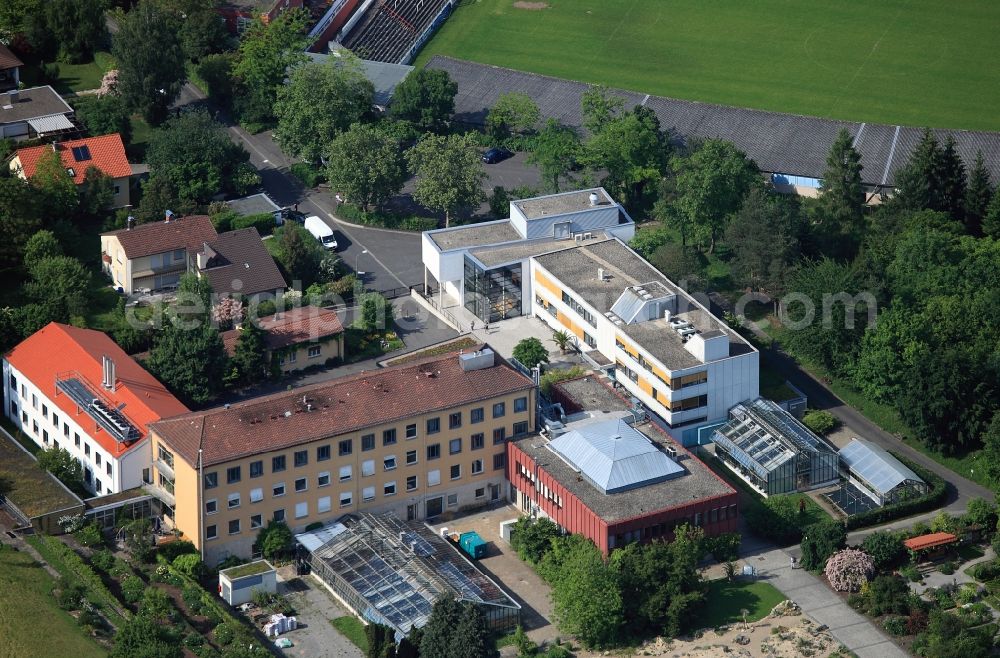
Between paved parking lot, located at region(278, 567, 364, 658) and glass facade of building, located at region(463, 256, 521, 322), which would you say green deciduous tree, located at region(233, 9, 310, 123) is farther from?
paved parking lot, located at region(278, 567, 364, 658)

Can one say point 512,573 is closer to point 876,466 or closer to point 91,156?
point 876,466

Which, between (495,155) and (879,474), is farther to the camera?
(495,155)

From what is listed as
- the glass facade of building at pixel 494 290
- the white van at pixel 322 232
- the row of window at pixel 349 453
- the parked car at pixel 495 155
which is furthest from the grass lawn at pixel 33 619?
the parked car at pixel 495 155

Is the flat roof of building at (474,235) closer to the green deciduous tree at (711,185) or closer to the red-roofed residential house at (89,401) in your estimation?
the green deciduous tree at (711,185)

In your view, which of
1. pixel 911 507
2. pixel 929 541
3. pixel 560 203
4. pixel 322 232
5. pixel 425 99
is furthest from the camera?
pixel 425 99

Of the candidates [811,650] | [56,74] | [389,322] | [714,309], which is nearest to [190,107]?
[56,74]

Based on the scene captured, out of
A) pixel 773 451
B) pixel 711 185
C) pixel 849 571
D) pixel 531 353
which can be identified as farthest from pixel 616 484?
pixel 711 185

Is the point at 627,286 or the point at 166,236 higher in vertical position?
the point at 166,236
